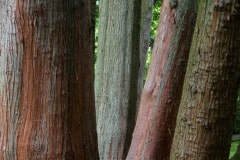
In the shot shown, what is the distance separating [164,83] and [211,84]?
207cm

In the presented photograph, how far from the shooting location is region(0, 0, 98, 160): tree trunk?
2.61 metres

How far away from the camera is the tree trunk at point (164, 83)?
408cm

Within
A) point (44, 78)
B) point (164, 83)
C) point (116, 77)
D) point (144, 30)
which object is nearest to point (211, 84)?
point (44, 78)

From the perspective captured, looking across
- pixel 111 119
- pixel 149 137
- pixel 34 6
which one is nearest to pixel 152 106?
pixel 149 137

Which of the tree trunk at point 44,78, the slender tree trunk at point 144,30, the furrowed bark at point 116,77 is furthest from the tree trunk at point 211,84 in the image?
the slender tree trunk at point 144,30

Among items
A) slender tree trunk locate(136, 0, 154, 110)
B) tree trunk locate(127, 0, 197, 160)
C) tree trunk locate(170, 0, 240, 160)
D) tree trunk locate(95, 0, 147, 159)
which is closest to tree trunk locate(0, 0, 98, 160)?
tree trunk locate(170, 0, 240, 160)

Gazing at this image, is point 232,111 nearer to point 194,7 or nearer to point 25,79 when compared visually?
point 25,79

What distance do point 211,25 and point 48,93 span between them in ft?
3.61

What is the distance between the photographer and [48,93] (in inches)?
106

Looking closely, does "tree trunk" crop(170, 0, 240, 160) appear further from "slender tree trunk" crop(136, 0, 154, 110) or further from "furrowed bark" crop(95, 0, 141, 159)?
"slender tree trunk" crop(136, 0, 154, 110)

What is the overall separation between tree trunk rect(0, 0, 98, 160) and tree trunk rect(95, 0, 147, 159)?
6.09 feet

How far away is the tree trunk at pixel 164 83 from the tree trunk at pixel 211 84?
75.7 inches

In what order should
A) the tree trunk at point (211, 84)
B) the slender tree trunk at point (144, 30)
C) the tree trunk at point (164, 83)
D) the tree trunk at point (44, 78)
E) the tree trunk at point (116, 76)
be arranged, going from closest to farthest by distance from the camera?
the tree trunk at point (211, 84) < the tree trunk at point (44, 78) < the tree trunk at point (164, 83) < the tree trunk at point (116, 76) < the slender tree trunk at point (144, 30)

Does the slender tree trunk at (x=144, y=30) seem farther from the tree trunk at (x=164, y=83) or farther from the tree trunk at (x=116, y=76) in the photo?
the tree trunk at (x=164, y=83)
